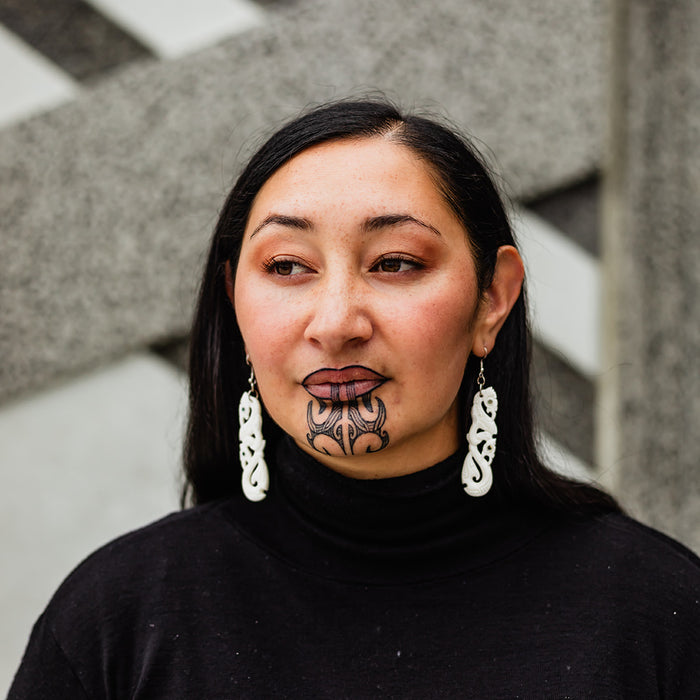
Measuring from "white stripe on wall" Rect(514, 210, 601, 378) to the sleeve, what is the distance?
180 cm

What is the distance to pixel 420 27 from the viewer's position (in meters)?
2.87

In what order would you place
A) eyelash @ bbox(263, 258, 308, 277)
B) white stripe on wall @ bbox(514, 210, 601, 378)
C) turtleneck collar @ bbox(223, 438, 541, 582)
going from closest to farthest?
1. eyelash @ bbox(263, 258, 308, 277)
2. turtleneck collar @ bbox(223, 438, 541, 582)
3. white stripe on wall @ bbox(514, 210, 601, 378)

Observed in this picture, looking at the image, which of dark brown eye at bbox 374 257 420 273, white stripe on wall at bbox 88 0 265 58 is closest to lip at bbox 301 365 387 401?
dark brown eye at bbox 374 257 420 273

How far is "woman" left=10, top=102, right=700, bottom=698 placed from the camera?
171cm

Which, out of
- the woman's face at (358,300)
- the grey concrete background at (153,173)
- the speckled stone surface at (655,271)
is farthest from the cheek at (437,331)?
the speckled stone surface at (655,271)

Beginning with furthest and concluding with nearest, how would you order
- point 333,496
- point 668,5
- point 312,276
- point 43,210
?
point 668,5 < point 43,210 < point 333,496 < point 312,276

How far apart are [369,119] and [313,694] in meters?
1.12

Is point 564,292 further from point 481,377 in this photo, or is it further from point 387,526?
point 387,526

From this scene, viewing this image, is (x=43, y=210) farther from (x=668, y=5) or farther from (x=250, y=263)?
(x=668, y=5)

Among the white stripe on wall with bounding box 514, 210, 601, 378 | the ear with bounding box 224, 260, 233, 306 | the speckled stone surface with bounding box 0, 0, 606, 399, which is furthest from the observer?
the white stripe on wall with bounding box 514, 210, 601, 378

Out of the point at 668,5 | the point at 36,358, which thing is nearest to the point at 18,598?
the point at 36,358

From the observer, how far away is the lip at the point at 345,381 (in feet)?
5.53

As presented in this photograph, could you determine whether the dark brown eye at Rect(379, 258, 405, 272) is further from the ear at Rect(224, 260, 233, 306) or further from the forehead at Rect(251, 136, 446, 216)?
the ear at Rect(224, 260, 233, 306)

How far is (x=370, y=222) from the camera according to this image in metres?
1.68
